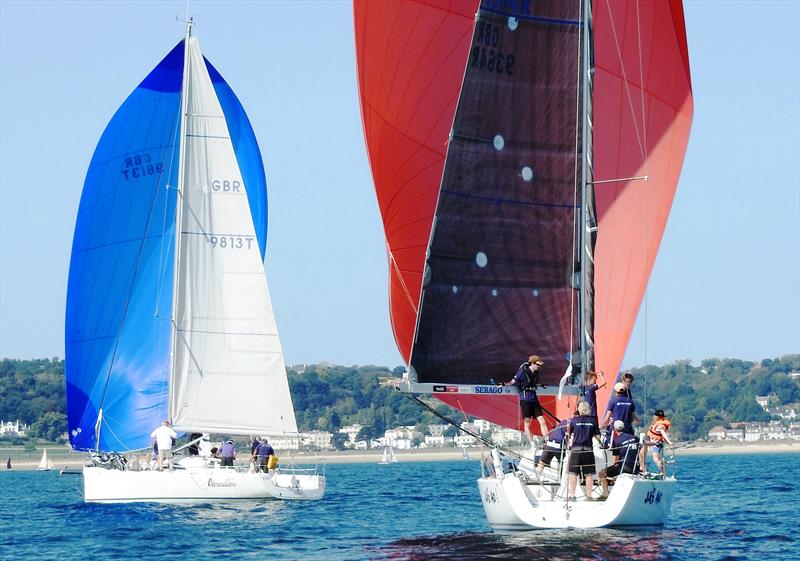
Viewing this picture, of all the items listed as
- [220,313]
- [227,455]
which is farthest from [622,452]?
[220,313]

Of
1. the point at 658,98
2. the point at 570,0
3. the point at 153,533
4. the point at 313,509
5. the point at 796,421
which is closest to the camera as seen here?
the point at 570,0

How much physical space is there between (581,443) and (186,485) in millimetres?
14469

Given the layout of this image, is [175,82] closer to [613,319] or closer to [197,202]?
[197,202]

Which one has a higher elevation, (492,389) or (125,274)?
(125,274)

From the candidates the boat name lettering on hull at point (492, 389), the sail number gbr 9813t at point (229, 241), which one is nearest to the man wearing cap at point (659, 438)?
the boat name lettering on hull at point (492, 389)

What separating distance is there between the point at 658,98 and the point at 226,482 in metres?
14.5

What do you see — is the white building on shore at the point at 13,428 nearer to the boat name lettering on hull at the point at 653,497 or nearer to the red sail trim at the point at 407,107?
the red sail trim at the point at 407,107

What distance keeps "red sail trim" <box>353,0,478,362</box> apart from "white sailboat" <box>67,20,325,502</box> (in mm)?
9588

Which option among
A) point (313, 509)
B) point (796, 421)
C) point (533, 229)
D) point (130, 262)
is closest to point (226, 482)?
point (313, 509)

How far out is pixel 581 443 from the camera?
22719 mm

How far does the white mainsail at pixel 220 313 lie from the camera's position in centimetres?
3703

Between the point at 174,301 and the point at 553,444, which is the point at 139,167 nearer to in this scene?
the point at 174,301

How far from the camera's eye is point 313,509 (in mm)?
34469

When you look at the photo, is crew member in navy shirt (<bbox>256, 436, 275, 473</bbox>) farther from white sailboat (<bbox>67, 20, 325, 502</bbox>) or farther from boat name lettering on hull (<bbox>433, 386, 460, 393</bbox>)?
boat name lettering on hull (<bbox>433, 386, 460, 393</bbox>)
